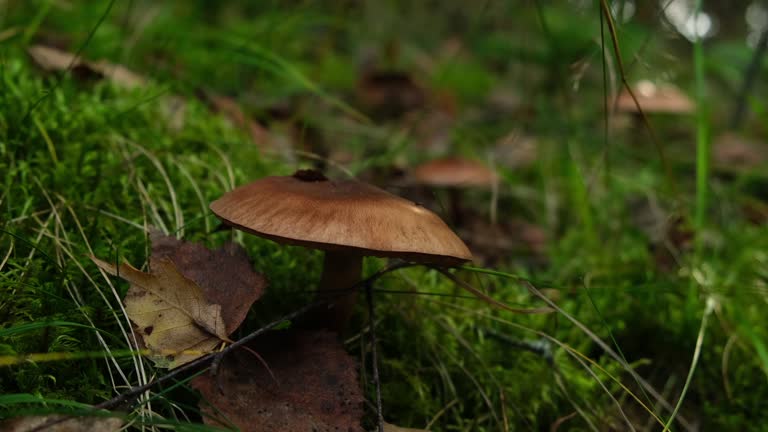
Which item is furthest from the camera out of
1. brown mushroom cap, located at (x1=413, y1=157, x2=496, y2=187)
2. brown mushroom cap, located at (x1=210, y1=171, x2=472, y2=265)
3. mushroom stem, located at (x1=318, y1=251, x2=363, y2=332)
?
brown mushroom cap, located at (x1=413, y1=157, x2=496, y2=187)

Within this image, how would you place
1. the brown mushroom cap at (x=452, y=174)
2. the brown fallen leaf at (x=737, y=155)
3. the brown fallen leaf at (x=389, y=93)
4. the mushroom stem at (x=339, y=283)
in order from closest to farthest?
the mushroom stem at (x=339, y=283) → the brown mushroom cap at (x=452, y=174) → the brown fallen leaf at (x=737, y=155) → the brown fallen leaf at (x=389, y=93)

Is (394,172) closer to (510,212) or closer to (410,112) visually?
(510,212)

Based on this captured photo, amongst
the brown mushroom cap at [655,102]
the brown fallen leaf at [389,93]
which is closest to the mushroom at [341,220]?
the brown fallen leaf at [389,93]

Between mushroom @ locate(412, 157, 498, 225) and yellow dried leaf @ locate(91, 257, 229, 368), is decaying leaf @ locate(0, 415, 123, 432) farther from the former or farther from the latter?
mushroom @ locate(412, 157, 498, 225)

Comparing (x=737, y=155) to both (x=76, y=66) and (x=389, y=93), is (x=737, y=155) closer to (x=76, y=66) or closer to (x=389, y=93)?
(x=389, y=93)

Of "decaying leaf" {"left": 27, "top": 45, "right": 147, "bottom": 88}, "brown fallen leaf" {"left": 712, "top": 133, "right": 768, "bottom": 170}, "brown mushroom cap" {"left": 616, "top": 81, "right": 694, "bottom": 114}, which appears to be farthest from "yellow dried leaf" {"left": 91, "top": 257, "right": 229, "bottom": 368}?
"brown mushroom cap" {"left": 616, "top": 81, "right": 694, "bottom": 114}

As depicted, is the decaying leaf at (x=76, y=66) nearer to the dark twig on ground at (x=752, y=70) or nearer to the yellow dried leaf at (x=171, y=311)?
the yellow dried leaf at (x=171, y=311)

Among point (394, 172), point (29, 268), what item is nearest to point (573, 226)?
point (394, 172)
